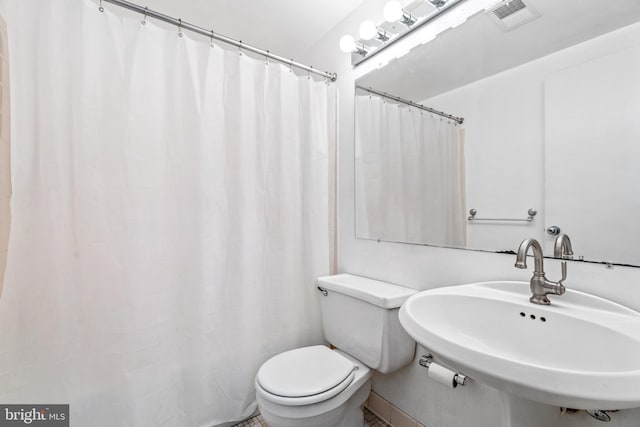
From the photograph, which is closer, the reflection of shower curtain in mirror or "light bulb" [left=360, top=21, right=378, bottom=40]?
the reflection of shower curtain in mirror

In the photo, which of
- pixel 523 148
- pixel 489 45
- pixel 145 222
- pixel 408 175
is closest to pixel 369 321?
pixel 408 175

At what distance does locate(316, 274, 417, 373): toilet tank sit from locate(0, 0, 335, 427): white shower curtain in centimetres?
21

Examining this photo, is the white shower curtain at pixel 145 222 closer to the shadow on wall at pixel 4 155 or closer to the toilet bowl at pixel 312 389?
the shadow on wall at pixel 4 155

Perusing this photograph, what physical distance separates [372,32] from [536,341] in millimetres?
1435

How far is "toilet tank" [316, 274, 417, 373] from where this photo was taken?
1.19m

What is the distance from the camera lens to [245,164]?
1.41 meters

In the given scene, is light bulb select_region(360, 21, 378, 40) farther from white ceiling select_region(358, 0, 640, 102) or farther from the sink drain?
the sink drain

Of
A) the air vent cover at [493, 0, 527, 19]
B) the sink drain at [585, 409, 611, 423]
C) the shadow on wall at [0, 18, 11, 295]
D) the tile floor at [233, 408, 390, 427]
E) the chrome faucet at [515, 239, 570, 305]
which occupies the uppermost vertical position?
the air vent cover at [493, 0, 527, 19]

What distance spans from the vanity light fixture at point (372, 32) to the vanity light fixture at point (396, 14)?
0.12 meters

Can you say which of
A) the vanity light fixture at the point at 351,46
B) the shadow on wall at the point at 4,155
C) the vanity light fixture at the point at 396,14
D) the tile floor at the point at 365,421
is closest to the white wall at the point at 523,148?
the vanity light fixture at the point at 396,14

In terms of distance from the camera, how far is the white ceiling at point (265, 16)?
1.55 meters

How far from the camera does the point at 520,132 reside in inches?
39.0

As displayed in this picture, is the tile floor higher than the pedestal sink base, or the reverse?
the pedestal sink base

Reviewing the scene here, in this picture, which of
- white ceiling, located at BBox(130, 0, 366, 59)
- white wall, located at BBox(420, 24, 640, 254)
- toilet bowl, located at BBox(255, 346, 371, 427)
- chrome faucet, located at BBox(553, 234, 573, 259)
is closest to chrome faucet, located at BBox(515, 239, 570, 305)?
chrome faucet, located at BBox(553, 234, 573, 259)
